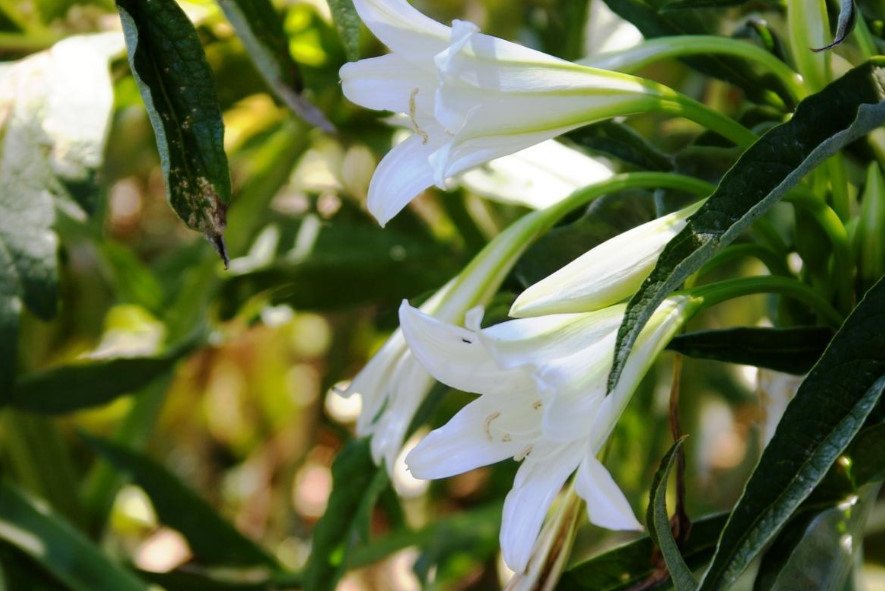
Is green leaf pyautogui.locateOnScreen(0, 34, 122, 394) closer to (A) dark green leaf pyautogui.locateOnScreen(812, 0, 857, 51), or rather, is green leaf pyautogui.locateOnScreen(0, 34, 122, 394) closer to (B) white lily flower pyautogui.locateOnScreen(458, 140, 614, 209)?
(B) white lily flower pyautogui.locateOnScreen(458, 140, 614, 209)

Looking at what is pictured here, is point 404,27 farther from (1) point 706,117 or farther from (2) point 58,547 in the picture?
(2) point 58,547

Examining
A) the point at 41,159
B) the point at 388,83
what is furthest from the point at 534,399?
the point at 41,159

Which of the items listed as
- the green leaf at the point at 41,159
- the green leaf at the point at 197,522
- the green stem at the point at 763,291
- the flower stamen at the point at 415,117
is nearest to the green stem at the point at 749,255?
the green stem at the point at 763,291

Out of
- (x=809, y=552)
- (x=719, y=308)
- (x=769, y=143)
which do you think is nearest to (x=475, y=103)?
(x=769, y=143)

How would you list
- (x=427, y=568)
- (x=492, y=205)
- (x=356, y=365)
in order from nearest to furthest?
(x=427, y=568) → (x=492, y=205) → (x=356, y=365)

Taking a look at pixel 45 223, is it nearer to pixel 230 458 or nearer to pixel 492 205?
pixel 492 205

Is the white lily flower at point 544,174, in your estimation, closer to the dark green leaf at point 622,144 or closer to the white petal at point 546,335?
the dark green leaf at point 622,144

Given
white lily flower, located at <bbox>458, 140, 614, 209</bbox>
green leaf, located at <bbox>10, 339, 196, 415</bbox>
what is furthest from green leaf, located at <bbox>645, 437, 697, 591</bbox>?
green leaf, located at <bbox>10, 339, 196, 415</bbox>
